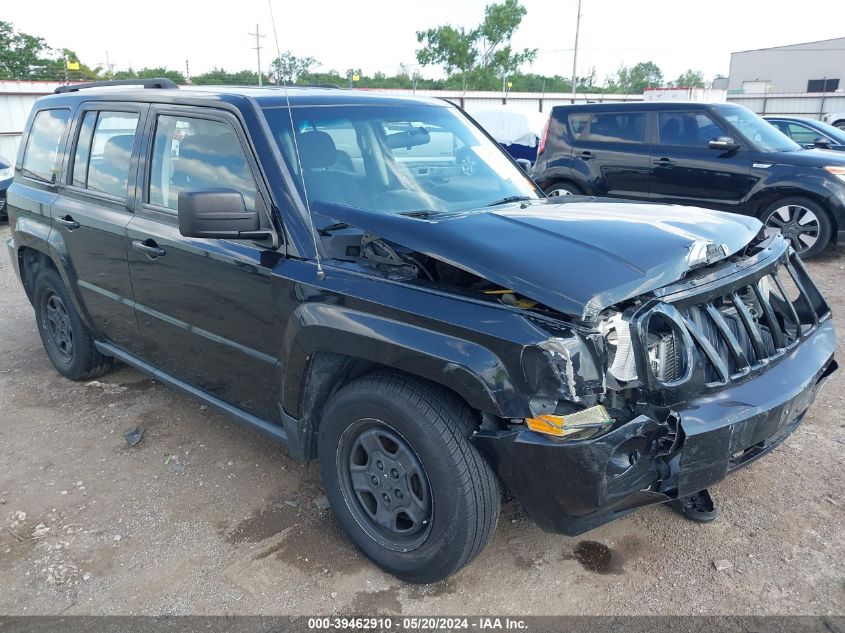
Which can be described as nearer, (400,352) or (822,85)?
(400,352)

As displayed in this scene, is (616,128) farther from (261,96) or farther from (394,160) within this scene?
(261,96)

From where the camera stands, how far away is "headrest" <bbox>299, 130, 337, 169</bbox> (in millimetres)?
3078

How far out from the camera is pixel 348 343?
264 cm

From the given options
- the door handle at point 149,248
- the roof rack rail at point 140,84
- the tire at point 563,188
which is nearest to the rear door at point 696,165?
the tire at point 563,188

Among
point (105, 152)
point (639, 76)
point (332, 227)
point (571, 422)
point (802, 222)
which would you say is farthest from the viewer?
point (639, 76)

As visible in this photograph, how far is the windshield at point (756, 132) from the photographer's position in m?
8.17

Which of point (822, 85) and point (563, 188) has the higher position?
point (822, 85)

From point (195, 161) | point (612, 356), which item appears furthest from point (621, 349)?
point (195, 161)

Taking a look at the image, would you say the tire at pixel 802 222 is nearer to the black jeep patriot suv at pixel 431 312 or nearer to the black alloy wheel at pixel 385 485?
the black jeep patriot suv at pixel 431 312

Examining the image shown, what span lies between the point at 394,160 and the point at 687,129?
6486 millimetres

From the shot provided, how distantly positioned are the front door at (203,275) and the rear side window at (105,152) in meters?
0.24

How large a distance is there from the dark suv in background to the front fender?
6.95 m

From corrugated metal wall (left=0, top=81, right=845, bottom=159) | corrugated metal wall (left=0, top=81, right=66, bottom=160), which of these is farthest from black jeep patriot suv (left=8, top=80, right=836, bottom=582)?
corrugated metal wall (left=0, top=81, right=66, bottom=160)

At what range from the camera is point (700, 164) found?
8.38 meters
